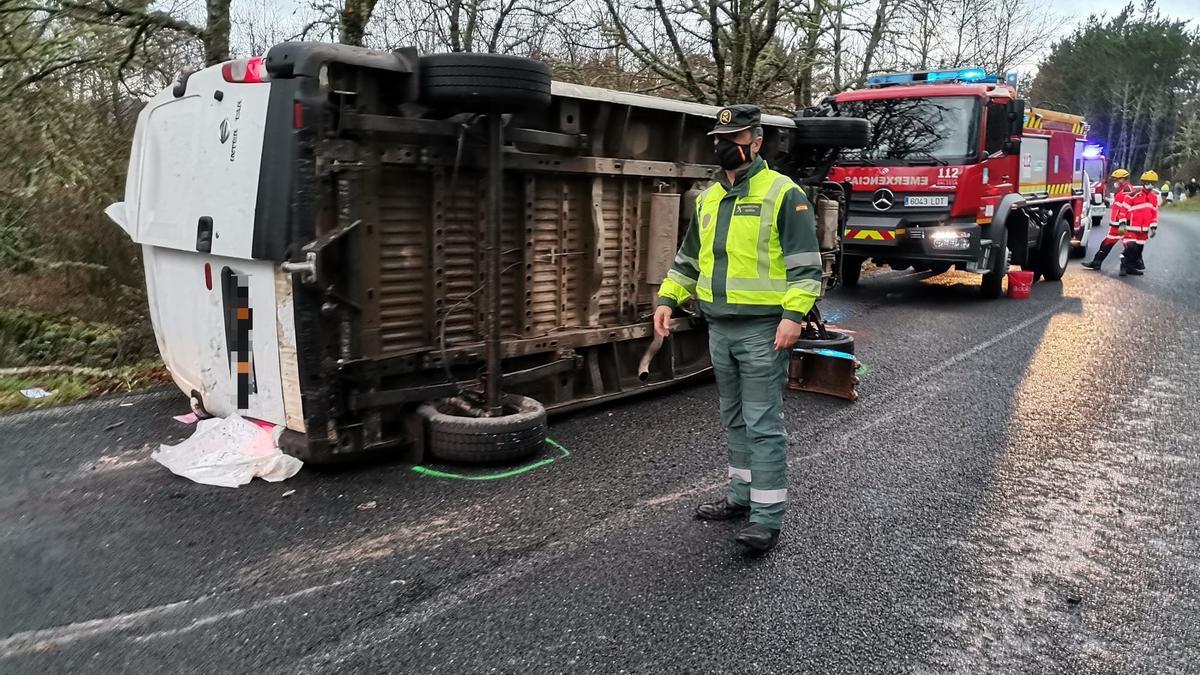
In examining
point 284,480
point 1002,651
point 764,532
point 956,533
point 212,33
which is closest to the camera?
point 1002,651

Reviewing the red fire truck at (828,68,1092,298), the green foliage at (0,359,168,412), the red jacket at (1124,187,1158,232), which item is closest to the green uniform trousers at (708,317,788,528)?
the green foliage at (0,359,168,412)

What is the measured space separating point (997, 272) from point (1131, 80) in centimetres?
6880

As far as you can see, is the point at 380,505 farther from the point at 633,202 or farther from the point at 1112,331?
the point at 1112,331

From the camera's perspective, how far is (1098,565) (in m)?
3.73

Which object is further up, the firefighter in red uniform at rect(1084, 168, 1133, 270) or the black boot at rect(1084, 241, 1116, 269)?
the firefighter in red uniform at rect(1084, 168, 1133, 270)

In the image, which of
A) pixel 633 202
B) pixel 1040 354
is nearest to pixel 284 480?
pixel 633 202

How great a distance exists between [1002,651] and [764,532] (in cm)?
102

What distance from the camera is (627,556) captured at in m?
3.64

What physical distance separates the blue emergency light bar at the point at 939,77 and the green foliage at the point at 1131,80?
2417 inches

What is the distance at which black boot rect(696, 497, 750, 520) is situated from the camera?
403cm

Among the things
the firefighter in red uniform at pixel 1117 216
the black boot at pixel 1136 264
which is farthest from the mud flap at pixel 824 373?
the firefighter in red uniform at pixel 1117 216

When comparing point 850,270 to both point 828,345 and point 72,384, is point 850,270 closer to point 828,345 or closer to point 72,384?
point 828,345

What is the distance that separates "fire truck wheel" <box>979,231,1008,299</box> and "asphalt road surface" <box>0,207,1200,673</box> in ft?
18.6

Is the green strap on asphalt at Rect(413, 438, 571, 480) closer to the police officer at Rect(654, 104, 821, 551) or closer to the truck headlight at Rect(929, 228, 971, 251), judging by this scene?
the police officer at Rect(654, 104, 821, 551)
